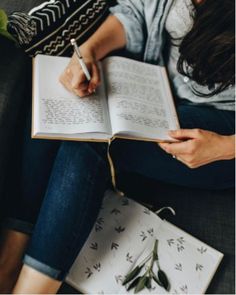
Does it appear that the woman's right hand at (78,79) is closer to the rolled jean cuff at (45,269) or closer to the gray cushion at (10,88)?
the gray cushion at (10,88)

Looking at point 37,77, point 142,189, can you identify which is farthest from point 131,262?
point 37,77

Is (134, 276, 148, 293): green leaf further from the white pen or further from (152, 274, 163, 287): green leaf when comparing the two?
the white pen

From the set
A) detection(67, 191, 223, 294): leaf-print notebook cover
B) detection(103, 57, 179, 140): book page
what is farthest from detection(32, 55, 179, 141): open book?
detection(67, 191, 223, 294): leaf-print notebook cover

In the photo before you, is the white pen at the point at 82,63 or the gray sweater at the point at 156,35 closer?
the white pen at the point at 82,63

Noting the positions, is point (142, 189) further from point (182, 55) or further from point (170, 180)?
point (182, 55)

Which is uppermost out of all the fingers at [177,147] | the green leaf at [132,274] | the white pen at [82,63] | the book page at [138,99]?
the white pen at [82,63]

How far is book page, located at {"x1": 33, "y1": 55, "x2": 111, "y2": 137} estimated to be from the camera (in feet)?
2.35

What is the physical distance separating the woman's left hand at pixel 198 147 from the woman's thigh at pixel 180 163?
0.15ft

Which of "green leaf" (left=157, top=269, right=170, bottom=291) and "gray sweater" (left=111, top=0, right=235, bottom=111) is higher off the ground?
"gray sweater" (left=111, top=0, right=235, bottom=111)

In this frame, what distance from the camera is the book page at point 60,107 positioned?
2.35 feet

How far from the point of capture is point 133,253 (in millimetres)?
823

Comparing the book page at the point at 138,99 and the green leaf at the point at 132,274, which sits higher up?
the book page at the point at 138,99

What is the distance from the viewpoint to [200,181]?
0.88 metres

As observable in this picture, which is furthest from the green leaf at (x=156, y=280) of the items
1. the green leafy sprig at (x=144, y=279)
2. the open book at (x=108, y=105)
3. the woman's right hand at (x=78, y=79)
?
the woman's right hand at (x=78, y=79)
